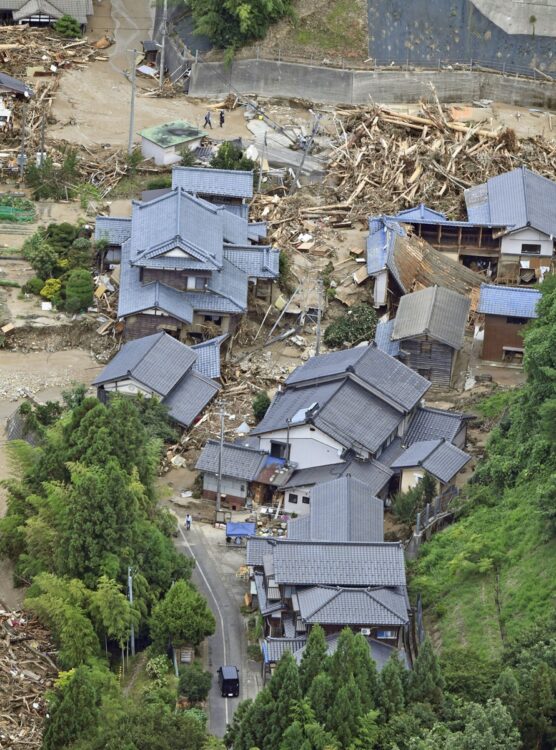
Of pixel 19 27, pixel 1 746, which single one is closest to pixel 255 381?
pixel 1 746

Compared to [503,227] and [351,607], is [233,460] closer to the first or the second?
[351,607]

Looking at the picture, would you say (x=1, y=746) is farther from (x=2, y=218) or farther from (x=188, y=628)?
(x=2, y=218)

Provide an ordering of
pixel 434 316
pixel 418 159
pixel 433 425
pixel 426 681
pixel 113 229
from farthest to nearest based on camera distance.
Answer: pixel 418 159 → pixel 113 229 → pixel 434 316 → pixel 433 425 → pixel 426 681

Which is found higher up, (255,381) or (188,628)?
(255,381)

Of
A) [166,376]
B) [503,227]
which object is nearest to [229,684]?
[166,376]

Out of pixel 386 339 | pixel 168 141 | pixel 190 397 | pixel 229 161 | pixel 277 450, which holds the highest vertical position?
pixel 168 141
